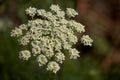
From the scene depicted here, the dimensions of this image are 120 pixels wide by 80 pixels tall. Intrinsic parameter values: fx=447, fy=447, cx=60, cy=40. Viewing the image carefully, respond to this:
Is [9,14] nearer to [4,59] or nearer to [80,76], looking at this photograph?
[4,59]

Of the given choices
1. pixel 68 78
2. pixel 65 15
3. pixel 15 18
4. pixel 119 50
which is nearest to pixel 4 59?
pixel 68 78

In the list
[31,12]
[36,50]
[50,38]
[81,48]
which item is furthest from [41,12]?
[81,48]

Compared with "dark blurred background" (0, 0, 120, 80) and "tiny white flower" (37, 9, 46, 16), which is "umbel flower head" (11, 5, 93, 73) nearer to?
"tiny white flower" (37, 9, 46, 16)

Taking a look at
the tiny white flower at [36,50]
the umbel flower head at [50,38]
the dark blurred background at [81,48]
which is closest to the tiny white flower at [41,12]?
the umbel flower head at [50,38]

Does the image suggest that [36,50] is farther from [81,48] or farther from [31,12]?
[81,48]

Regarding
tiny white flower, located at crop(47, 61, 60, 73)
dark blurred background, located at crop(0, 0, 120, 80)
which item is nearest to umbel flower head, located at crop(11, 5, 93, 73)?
tiny white flower, located at crop(47, 61, 60, 73)

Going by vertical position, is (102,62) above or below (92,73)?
above

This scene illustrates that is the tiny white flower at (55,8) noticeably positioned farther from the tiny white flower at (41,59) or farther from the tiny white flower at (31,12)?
the tiny white flower at (41,59)
